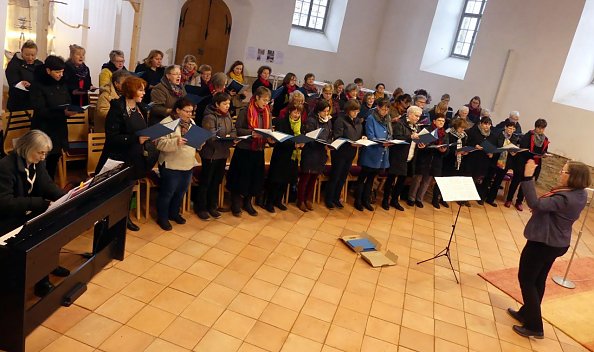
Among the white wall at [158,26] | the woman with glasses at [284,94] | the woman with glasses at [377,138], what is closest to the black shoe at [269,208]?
the woman with glasses at [377,138]

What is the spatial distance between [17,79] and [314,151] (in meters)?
3.62

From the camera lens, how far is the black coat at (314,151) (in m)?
5.99

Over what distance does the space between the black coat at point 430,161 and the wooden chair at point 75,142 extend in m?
4.46

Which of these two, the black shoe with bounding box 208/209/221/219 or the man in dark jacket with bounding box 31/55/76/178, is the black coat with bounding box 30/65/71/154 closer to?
the man in dark jacket with bounding box 31/55/76/178

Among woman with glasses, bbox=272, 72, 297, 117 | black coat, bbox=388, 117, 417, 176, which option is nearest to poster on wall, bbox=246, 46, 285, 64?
woman with glasses, bbox=272, 72, 297, 117

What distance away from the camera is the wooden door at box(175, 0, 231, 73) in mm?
11320

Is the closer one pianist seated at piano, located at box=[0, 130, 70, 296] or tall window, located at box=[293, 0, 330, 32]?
pianist seated at piano, located at box=[0, 130, 70, 296]

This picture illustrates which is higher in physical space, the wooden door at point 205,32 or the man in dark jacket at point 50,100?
the wooden door at point 205,32

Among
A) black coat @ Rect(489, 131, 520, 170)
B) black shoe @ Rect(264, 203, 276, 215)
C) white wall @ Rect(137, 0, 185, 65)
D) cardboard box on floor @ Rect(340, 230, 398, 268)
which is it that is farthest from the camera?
white wall @ Rect(137, 0, 185, 65)

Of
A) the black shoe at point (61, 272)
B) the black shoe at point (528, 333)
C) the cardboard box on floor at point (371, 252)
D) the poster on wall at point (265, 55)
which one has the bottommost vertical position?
the black shoe at point (61, 272)

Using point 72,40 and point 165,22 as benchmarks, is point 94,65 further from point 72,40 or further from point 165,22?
point 165,22

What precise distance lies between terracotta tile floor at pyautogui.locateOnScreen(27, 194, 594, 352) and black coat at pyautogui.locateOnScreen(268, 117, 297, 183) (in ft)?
1.75

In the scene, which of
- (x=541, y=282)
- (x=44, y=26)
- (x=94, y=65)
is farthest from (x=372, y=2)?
(x=541, y=282)

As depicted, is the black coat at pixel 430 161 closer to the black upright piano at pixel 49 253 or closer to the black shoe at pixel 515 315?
the black shoe at pixel 515 315
